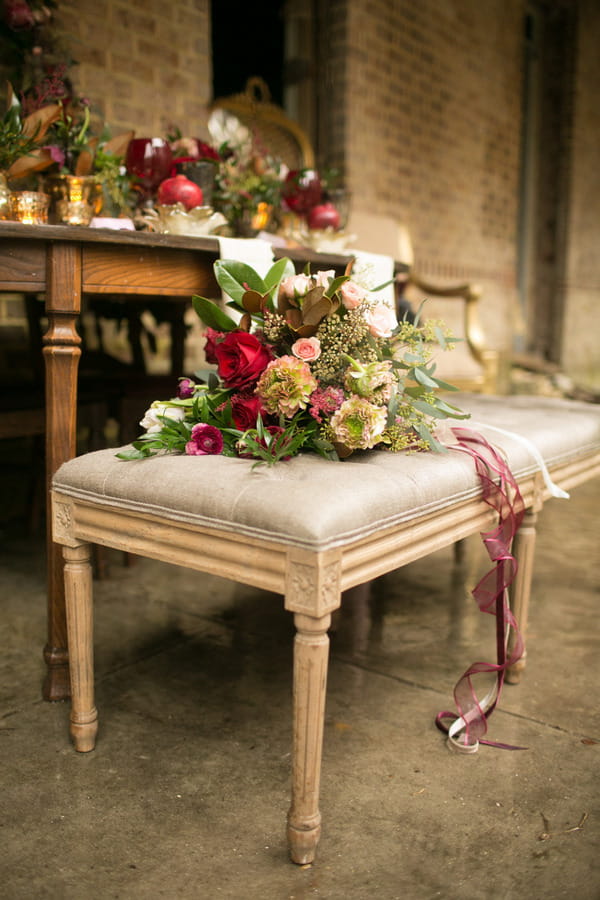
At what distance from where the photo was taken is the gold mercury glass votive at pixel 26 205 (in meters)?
1.59

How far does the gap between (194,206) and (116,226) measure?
0.22 m

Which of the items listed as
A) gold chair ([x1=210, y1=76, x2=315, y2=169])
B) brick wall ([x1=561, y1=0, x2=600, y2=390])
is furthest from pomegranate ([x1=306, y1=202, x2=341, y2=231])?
brick wall ([x1=561, y1=0, x2=600, y2=390])

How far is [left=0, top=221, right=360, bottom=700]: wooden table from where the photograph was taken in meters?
1.46

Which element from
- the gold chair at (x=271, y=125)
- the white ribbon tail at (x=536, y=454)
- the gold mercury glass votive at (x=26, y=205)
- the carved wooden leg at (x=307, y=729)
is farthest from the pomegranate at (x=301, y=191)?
the gold chair at (x=271, y=125)

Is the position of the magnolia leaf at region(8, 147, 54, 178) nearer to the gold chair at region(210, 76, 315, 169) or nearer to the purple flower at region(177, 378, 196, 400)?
the purple flower at region(177, 378, 196, 400)

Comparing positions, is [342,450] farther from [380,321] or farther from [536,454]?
[536,454]

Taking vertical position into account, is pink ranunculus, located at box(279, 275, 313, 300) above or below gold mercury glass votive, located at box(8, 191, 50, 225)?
below

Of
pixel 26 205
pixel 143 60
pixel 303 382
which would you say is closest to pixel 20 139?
pixel 26 205

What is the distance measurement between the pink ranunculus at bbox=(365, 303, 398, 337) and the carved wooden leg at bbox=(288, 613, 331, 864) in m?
0.52

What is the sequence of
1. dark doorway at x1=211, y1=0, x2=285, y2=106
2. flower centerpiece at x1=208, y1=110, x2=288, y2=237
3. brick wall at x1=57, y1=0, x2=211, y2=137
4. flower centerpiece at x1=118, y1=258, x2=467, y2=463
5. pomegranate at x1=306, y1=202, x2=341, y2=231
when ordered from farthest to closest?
dark doorway at x1=211, y1=0, x2=285, y2=106, brick wall at x1=57, y1=0, x2=211, y2=137, pomegranate at x1=306, y1=202, x2=341, y2=231, flower centerpiece at x1=208, y1=110, x2=288, y2=237, flower centerpiece at x1=118, y1=258, x2=467, y2=463

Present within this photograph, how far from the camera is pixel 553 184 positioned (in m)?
7.98

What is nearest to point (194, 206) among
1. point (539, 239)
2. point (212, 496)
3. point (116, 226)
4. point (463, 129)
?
point (116, 226)

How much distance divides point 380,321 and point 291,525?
46 cm

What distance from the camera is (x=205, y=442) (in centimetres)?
133
